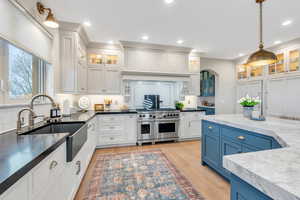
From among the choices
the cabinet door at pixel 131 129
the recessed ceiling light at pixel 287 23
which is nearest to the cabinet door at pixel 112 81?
the cabinet door at pixel 131 129

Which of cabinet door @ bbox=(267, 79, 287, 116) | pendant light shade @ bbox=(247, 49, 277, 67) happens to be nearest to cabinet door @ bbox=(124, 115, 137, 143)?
pendant light shade @ bbox=(247, 49, 277, 67)

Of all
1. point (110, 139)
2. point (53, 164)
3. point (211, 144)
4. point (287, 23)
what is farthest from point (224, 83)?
point (53, 164)

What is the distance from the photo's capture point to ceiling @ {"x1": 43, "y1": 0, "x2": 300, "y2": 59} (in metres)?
2.08

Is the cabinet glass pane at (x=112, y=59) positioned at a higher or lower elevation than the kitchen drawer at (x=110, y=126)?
higher

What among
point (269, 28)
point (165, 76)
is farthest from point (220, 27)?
point (165, 76)

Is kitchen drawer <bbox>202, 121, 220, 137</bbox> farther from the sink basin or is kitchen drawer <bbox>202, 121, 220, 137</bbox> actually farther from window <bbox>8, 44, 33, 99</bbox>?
window <bbox>8, 44, 33, 99</bbox>

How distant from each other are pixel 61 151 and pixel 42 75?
5.55ft

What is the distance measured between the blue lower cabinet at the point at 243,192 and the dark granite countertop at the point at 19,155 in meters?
1.14

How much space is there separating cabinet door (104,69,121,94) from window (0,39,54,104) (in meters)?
1.45

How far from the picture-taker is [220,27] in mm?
2791

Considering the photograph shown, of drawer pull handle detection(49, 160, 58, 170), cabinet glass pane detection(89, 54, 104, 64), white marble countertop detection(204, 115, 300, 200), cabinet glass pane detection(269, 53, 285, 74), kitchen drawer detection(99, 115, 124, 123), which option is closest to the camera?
white marble countertop detection(204, 115, 300, 200)

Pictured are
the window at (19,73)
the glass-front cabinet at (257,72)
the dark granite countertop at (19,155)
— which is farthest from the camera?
the glass-front cabinet at (257,72)

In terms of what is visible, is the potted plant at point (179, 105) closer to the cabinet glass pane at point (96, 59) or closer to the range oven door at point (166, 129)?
the range oven door at point (166, 129)

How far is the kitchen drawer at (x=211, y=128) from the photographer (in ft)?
6.80
